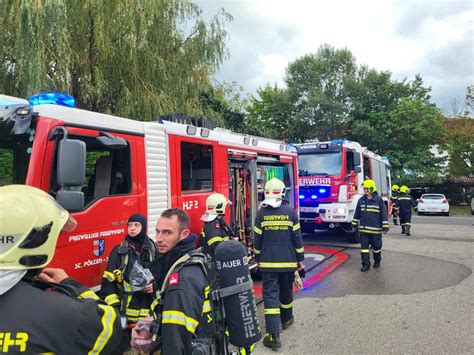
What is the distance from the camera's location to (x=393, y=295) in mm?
5953

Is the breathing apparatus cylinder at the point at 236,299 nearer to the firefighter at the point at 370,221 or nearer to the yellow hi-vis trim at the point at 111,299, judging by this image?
the yellow hi-vis trim at the point at 111,299

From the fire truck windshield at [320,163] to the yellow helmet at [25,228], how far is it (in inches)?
374

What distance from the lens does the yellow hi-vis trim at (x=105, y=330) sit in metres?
1.40

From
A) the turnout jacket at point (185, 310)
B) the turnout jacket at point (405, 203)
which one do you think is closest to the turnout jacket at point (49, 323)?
the turnout jacket at point (185, 310)

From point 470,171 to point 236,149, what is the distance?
3007cm

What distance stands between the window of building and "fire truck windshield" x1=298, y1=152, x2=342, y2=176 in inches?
235

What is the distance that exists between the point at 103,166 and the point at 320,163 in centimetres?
780

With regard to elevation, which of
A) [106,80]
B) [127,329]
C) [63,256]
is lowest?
[127,329]

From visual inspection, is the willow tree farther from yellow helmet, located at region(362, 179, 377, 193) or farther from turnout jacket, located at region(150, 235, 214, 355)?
turnout jacket, located at region(150, 235, 214, 355)

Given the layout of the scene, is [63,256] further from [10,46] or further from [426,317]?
[10,46]

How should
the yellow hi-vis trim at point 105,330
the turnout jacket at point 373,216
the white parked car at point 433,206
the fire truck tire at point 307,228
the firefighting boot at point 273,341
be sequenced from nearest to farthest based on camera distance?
the yellow hi-vis trim at point 105,330
the firefighting boot at point 273,341
the turnout jacket at point 373,216
the fire truck tire at point 307,228
the white parked car at point 433,206

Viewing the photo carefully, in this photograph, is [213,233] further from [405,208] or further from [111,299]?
[405,208]

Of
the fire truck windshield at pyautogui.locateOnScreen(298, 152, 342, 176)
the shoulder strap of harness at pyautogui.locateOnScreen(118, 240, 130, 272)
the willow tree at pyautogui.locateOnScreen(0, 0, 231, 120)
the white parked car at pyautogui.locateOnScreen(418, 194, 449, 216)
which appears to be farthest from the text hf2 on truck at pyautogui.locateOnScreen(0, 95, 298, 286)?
the white parked car at pyautogui.locateOnScreen(418, 194, 449, 216)

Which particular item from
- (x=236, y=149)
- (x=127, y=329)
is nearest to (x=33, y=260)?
(x=127, y=329)
